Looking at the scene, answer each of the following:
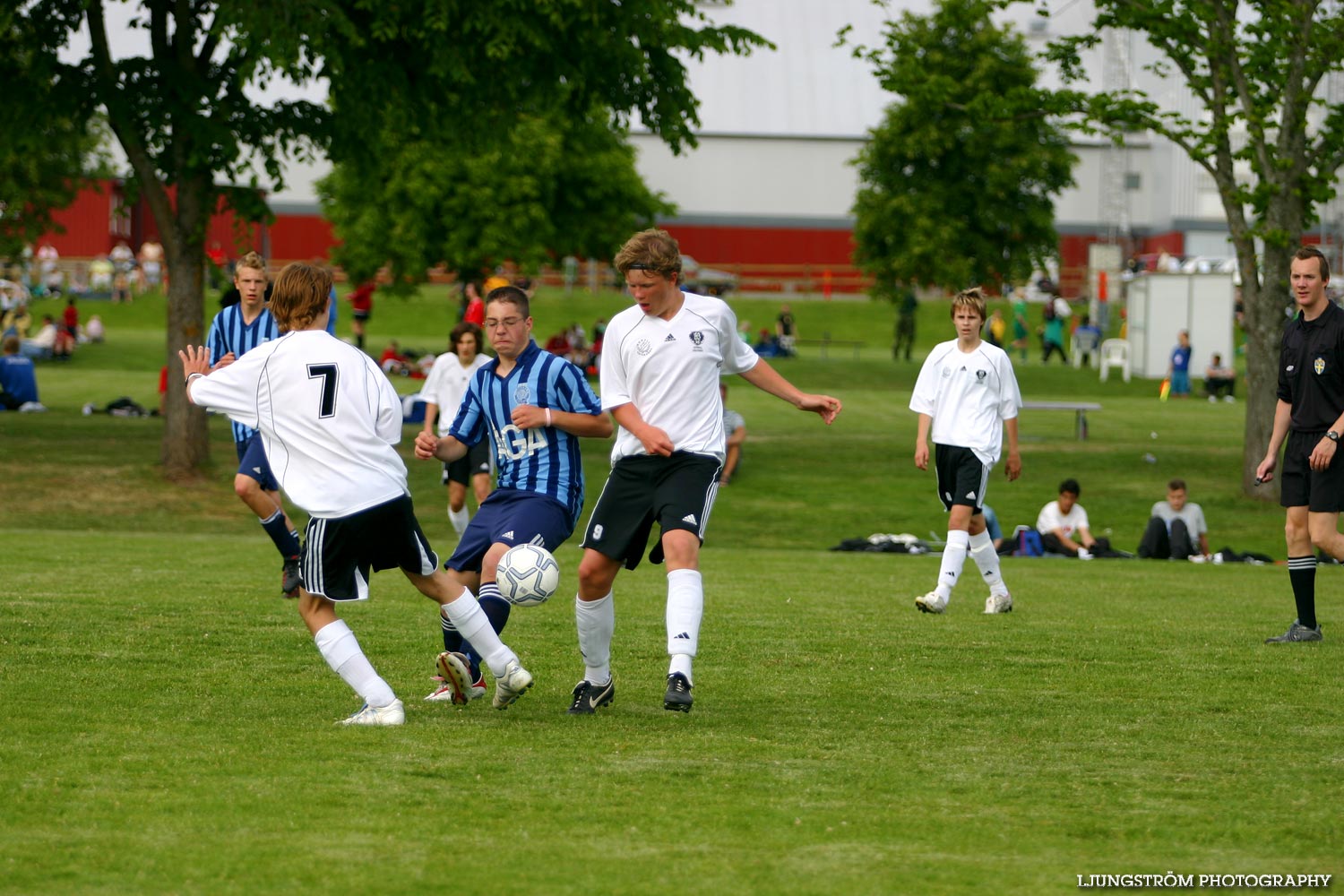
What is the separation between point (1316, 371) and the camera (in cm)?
980

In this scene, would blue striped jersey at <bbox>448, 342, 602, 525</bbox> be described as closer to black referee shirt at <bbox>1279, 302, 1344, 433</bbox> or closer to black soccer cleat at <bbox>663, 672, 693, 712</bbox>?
black soccer cleat at <bbox>663, 672, 693, 712</bbox>

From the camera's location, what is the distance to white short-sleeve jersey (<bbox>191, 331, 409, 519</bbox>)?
6.81m

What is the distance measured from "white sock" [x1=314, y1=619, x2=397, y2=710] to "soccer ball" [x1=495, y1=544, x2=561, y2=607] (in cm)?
66

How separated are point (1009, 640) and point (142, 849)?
631 centimetres

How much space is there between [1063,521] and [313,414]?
1391cm

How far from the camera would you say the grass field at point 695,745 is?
5.00 metres

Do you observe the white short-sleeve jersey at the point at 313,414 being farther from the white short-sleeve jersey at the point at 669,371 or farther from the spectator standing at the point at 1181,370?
the spectator standing at the point at 1181,370

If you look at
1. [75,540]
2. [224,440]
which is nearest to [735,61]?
[224,440]

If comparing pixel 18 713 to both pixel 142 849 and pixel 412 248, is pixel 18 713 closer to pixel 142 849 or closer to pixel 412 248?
pixel 142 849

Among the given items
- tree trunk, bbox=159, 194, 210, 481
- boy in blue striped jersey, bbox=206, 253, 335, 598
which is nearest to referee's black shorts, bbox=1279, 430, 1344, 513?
boy in blue striped jersey, bbox=206, 253, 335, 598

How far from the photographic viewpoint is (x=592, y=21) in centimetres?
2172

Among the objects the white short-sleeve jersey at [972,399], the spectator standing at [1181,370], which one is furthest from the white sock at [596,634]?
the spectator standing at [1181,370]

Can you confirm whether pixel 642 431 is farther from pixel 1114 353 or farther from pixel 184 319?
pixel 1114 353

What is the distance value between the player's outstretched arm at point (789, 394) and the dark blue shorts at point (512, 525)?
3.61ft
